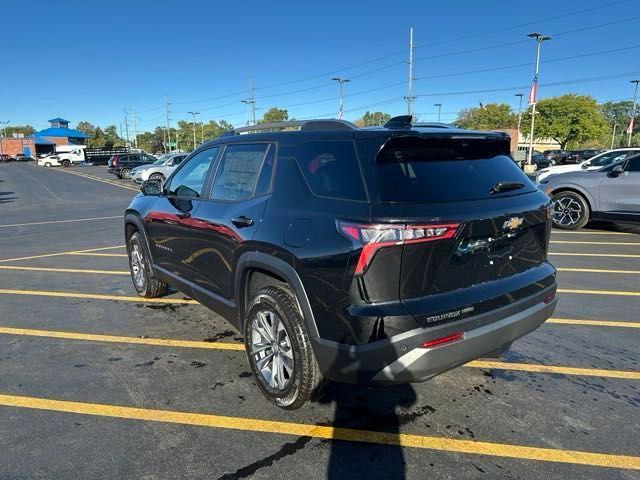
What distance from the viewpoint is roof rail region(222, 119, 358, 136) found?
2959mm

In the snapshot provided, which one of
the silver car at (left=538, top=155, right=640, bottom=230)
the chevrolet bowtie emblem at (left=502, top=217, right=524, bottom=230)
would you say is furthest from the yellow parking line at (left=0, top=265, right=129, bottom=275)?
the silver car at (left=538, top=155, right=640, bottom=230)

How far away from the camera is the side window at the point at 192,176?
4.03 metres

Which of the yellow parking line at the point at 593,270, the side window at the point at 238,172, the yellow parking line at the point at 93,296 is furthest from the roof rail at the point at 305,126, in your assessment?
the yellow parking line at the point at 593,270

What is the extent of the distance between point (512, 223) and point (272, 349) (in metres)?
1.71

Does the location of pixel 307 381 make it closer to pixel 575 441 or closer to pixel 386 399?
pixel 386 399

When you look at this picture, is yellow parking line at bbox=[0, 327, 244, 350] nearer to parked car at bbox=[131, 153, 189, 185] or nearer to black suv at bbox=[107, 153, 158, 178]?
parked car at bbox=[131, 153, 189, 185]

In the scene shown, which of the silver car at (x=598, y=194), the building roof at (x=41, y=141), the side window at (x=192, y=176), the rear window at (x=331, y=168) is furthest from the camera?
the building roof at (x=41, y=141)

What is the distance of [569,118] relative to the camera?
6425 centimetres

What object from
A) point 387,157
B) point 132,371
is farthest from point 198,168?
point 387,157

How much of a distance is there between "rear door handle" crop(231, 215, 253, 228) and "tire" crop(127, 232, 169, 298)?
7.12 feet

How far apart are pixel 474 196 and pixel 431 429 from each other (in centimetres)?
143

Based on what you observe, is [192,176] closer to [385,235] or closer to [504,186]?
[385,235]

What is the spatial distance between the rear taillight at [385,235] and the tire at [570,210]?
829 centimetres

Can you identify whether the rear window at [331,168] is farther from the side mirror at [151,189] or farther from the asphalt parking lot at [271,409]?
the side mirror at [151,189]
